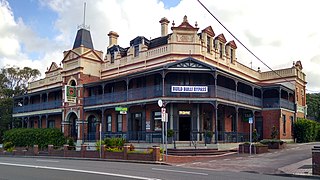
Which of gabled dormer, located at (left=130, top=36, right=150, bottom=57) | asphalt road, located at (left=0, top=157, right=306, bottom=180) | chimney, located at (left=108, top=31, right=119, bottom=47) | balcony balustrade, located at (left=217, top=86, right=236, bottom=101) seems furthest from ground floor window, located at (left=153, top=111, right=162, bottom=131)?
chimney, located at (left=108, top=31, right=119, bottom=47)

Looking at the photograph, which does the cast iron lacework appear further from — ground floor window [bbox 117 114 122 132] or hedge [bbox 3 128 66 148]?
hedge [bbox 3 128 66 148]

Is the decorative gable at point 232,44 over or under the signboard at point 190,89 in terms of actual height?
over

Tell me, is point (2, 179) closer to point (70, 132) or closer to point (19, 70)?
point (70, 132)

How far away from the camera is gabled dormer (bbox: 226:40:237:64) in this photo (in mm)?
36934

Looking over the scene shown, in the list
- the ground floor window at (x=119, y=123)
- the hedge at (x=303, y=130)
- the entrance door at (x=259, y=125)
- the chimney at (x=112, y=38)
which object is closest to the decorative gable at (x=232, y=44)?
the entrance door at (x=259, y=125)

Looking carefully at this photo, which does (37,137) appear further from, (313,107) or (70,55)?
(313,107)

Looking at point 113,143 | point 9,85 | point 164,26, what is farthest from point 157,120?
point 9,85

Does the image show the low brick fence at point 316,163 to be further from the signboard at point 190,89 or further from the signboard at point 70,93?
the signboard at point 70,93

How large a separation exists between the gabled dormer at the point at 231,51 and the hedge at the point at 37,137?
1856cm

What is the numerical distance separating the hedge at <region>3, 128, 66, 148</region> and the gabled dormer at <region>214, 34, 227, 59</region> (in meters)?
17.7

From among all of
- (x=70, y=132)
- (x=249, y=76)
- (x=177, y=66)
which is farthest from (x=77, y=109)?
(x=249, y=76)

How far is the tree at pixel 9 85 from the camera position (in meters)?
49.8

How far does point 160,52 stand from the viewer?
31953 millimetres

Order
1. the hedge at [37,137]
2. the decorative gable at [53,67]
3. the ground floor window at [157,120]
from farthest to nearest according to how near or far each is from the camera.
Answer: the decorative gable at [53,67] → the hedge at [37,137] → the ground floor window at [157,120]
